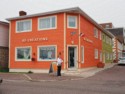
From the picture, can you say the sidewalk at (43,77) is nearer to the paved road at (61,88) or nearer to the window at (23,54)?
the paved road at (61,88)

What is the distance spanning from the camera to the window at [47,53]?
77.7ft

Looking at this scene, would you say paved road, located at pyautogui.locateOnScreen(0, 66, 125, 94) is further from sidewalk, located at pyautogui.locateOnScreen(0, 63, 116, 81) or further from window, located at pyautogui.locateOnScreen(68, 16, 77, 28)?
window, located at pyautogui.locateOnScreen(68, 16, 77, 28)

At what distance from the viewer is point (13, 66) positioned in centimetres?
2630

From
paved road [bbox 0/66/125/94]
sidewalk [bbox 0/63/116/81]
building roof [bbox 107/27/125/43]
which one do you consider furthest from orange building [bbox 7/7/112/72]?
building roof [bbox 107/27/125/43]

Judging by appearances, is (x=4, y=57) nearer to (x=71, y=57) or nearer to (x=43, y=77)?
(x=71, y=57)

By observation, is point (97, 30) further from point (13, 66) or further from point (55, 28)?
point (13, 66)

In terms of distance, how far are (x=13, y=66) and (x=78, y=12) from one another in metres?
9.52

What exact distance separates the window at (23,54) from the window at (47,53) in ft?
4.94

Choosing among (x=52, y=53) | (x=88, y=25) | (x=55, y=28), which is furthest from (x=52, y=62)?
(x=88, y=25)

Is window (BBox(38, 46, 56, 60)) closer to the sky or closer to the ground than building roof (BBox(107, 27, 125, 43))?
closer to the ground

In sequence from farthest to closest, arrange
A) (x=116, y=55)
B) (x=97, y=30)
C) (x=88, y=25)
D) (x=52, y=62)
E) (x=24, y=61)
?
(x=116, y=55)
(x=97, y=30)
(x=88, y=25)
(x=24, y=61)
(x=52, y=62)

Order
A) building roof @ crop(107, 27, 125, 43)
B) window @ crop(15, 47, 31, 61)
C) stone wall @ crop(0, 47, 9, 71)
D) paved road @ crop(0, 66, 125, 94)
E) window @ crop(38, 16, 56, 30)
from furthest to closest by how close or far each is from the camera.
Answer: building roof @ crop(107, 27, 125, 43), stone wall @ crop(0, 47, 9, 71), window @ crop(15, 47, 31, 61), window @ crop(38, 16, 56, 30), paved road @ crop(0, 66, 125, 94)

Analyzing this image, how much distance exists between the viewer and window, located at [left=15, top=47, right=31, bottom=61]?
83.5 ft

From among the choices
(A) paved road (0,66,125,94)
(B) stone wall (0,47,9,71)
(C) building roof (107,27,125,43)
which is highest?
(C) building roof (107,27,125,43)
